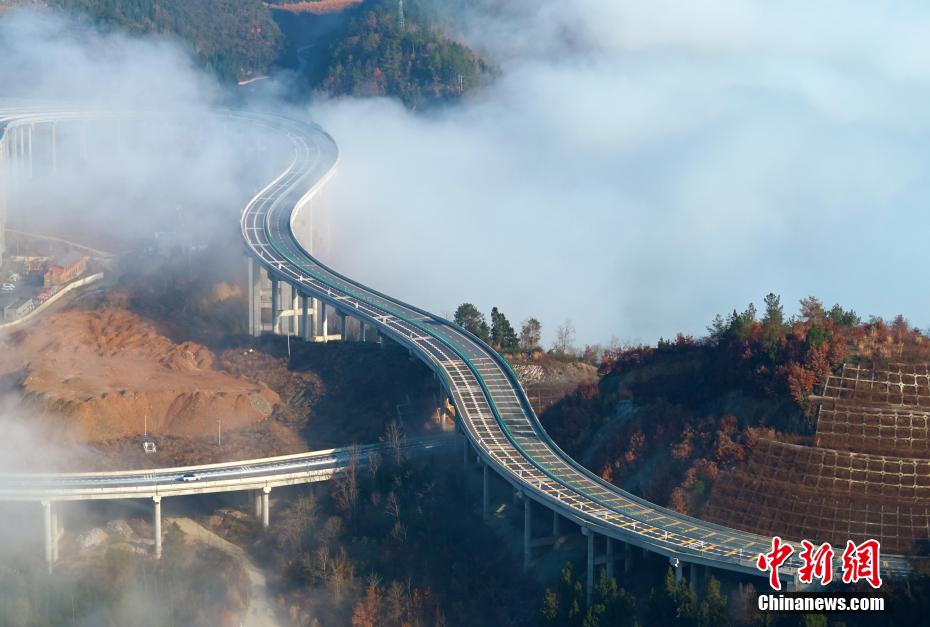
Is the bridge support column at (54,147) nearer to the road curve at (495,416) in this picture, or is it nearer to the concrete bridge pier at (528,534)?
the road curve at (495,416)

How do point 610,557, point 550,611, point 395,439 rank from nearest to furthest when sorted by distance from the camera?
point 550,611, point 610,557, point 395,439

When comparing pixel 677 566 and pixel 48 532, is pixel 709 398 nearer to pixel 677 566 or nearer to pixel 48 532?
pixel 677 566

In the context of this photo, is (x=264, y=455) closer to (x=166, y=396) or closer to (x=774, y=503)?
(x=166, y=396)

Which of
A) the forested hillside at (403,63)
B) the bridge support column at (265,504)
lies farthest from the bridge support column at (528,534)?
the forested hillside at (403,63)

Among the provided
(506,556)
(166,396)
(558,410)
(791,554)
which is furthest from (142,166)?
(791,554)

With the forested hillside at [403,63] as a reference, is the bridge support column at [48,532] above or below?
below

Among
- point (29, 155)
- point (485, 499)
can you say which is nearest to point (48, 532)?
point (485, 499)

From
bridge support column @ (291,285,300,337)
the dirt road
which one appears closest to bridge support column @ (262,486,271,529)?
the dirt road
